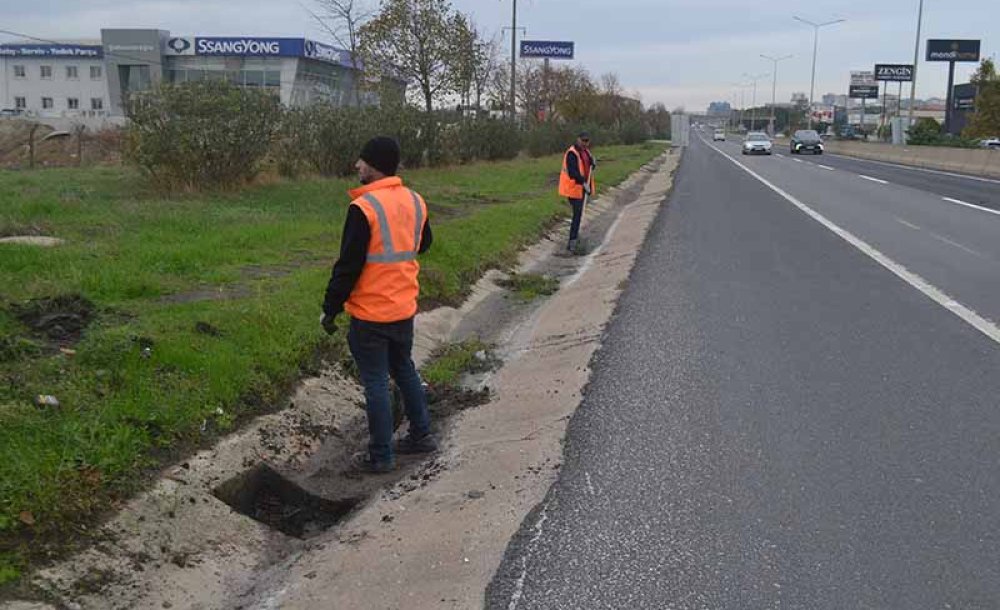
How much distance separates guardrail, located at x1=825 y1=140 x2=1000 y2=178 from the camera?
121 ft

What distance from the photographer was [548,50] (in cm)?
5972

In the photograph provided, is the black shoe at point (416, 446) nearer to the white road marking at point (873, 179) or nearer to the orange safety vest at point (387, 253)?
the orange safety vest at point (387, 253)

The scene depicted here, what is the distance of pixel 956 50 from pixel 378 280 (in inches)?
3843

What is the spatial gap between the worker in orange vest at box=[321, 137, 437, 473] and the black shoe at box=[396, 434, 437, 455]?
7.3 inches

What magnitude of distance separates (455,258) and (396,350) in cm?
594

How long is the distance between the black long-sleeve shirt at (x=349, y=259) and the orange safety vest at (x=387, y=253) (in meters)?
0.04

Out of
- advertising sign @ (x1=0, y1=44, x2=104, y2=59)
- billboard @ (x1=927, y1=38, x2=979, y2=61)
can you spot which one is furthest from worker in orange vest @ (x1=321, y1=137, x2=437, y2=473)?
billboard @ (x1=927, y1=38, x2=979, y2=61)

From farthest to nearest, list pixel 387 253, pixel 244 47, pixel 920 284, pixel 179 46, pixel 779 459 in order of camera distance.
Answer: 1. pixel 179 46
2. pixel 244 47
3. pixel 920 284
4. pixel 387 253
5. pixel 779 459

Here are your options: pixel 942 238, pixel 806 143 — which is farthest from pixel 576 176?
pixel 806 143

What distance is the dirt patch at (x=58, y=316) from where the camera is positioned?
6539mm

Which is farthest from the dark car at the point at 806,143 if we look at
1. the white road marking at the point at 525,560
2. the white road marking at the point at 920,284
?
the white road marking at the point at 525,560

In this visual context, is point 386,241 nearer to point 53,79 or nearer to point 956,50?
point 53,79

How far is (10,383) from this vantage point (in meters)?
5.28

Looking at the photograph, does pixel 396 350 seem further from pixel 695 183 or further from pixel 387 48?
pixel 387 48
